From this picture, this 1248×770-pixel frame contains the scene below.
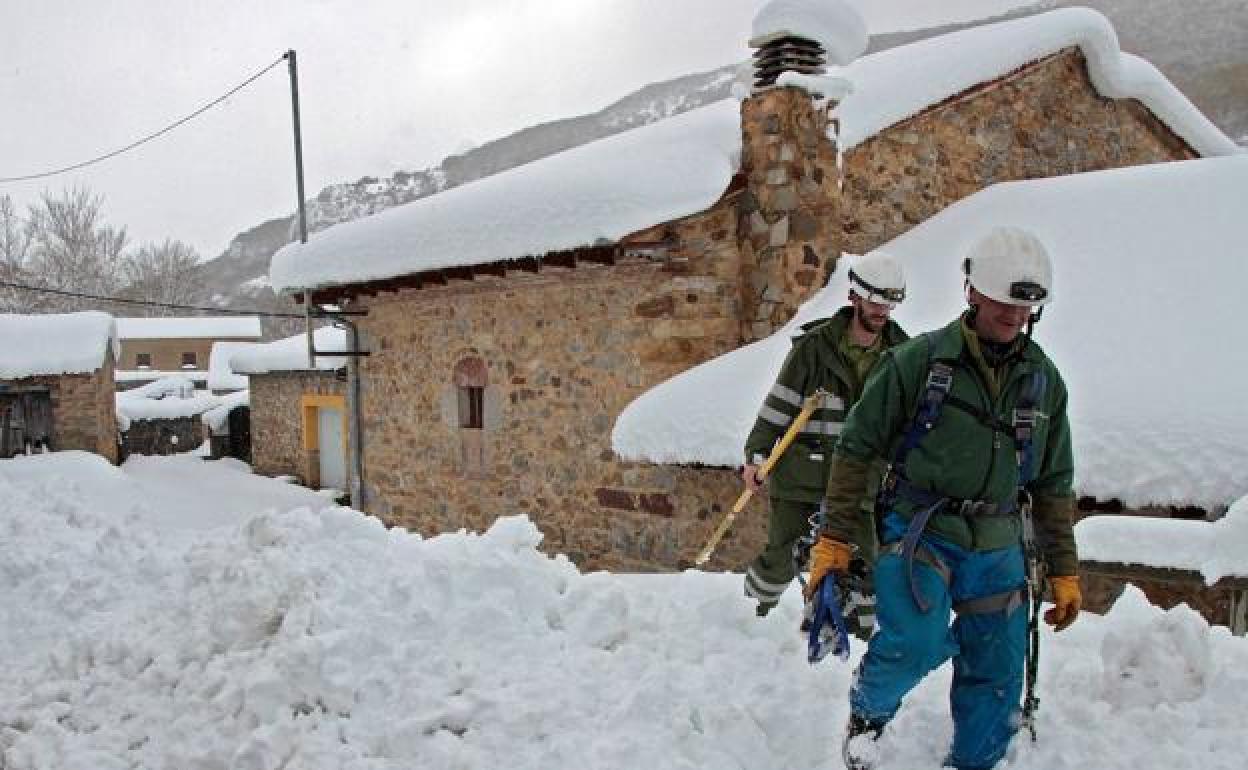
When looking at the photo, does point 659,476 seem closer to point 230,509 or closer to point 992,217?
point 992,217

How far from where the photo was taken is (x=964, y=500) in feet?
8.52

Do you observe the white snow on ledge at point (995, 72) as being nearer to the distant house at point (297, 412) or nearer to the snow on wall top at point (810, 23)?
the snow on wall top at point (810, 23)

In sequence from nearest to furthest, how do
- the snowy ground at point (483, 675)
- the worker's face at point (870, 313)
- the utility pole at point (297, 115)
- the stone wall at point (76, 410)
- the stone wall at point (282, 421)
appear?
the snowy ground at point (483, 675) < the worker's face at point (870, 313) < the utility pole at point (297, 115) < the stone wall at point (76, 410) < the stone wall at point (282, 421)

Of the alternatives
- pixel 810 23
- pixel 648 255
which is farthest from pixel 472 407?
pixel 810 23

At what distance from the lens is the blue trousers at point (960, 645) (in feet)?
8.43

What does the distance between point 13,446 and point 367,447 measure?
11.6 metres

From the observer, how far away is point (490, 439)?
28.3 ft

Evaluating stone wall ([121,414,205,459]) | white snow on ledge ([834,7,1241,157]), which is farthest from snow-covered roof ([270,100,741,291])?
stone wall ([121,414,205,459])

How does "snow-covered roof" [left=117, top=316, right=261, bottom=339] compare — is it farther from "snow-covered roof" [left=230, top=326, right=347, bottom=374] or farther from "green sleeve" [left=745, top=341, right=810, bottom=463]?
"green sleeve" [left=745, top=341, right=810, bottom=463]

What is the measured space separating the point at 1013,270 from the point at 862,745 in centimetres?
150

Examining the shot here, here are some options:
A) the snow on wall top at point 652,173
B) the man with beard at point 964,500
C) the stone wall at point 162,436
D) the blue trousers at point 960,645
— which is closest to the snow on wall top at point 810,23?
the snow on wall top at point 652,173

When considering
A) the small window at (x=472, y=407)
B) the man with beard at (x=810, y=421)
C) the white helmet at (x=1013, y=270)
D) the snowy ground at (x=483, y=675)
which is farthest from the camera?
the small window at (x=472, y=407)

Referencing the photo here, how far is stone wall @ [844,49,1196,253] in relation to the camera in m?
7.54

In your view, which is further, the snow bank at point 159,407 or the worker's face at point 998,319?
the snow bank at point 159,407
